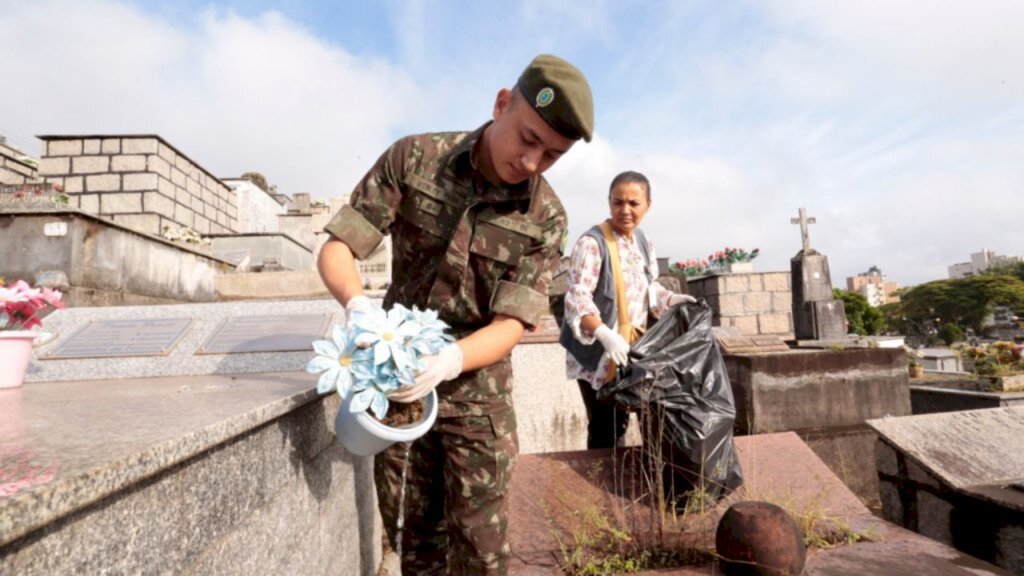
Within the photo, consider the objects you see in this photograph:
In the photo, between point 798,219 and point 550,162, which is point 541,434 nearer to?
point 550,162

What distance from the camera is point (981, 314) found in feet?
160

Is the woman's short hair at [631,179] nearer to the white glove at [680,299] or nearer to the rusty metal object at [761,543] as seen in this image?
the white glove at [680,299]

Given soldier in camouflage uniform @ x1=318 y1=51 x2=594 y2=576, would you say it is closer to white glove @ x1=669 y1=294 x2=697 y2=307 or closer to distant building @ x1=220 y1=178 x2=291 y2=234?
white glove @ x1=669 y1=294 x2=697 y2=307

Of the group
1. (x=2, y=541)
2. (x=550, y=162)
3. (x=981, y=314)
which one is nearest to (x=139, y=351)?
(x=550, y=162)

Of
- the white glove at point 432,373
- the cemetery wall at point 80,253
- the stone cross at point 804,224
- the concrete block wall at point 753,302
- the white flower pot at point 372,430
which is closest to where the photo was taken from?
the white flower pot at point 372,430

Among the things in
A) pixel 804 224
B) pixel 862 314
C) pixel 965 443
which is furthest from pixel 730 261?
pixel 862 314

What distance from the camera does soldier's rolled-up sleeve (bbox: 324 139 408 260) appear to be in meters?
1.84

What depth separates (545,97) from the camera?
5.72ft

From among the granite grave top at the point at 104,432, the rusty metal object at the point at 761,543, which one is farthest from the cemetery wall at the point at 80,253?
the rusty metal object at the point at 761,543

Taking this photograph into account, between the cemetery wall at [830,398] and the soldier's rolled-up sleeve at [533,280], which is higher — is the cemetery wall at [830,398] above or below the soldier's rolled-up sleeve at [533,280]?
below

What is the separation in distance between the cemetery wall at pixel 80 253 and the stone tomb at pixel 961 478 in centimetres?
704

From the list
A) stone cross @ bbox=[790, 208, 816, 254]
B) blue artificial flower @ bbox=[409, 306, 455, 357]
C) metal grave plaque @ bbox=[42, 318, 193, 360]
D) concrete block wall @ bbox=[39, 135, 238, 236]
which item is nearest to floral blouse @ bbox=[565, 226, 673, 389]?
blue artificial flower @ bbox=[409, 306, 455, 357]

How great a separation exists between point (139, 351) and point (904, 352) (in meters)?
5.71

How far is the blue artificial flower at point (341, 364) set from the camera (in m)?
1.35
